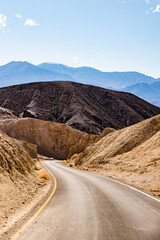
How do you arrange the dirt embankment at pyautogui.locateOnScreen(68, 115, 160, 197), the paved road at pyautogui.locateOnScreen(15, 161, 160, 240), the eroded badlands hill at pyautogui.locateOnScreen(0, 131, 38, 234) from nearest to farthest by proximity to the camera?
1. the paved road at pyautogui.locateOnScreen(15, 161, 160, 240)
2. the eroded badlands hill at pyautogui.locateOnScreen(0, 131, 38, 234)
3. the dirt embankment at pyautogui.locateOnScreen(68, 115, 160, 197)

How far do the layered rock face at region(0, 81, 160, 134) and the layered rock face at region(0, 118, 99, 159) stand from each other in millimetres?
17927

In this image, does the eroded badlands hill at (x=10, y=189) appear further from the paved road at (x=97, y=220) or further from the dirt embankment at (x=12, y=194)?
the paved road at (x=97, y=220)

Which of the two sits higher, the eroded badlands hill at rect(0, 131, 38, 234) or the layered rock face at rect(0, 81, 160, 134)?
the layered rock face at rect(0, 81, 160, 134)

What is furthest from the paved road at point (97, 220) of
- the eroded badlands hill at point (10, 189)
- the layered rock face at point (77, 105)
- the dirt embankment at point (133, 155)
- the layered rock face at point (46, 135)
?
the layered rock face at point (77, 105)

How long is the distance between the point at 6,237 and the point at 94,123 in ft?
317

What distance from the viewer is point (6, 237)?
523cm

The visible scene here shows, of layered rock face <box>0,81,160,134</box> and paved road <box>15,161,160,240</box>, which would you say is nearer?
paved road <box>15,161,160,240</box>

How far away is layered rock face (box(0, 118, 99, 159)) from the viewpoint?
75.4 meters

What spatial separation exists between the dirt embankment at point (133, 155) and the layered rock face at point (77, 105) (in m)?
62.1

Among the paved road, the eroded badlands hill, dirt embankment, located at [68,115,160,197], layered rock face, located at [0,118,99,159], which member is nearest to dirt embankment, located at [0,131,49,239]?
the eroded badlands hill

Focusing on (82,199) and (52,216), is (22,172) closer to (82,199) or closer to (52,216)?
(82,199)

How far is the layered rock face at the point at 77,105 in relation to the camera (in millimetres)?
105438

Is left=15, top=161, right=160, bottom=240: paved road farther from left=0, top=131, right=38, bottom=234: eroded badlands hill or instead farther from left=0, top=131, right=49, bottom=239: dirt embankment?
left=0, top=131, right=38, bottom=234: eroded badlands hill

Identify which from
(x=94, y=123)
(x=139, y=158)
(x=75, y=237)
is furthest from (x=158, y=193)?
(x=94, y=123)
